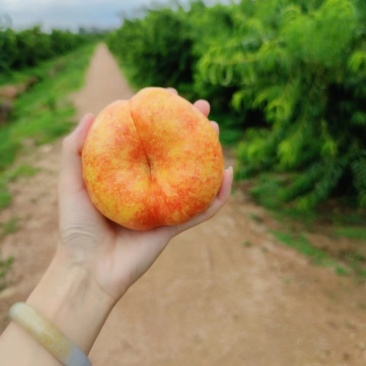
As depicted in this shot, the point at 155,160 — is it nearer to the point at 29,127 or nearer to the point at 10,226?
the point at 10,226

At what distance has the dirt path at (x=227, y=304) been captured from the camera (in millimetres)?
2893

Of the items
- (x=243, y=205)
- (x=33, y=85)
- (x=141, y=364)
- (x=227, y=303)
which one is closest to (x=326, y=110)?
(x=243, y=205)

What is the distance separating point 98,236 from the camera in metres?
1.84

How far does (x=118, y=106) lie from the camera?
1.68 meters

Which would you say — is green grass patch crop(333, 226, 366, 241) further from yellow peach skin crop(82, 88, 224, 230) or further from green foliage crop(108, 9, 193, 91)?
green foliage crop(108, 9, 193, 91)

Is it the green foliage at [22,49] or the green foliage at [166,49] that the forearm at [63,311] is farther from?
the green foliage at [22,49]

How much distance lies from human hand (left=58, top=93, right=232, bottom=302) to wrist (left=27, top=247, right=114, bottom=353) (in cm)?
3

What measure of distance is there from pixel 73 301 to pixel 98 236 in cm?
30

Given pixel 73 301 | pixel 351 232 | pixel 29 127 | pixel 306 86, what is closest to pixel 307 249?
pixel 351 232

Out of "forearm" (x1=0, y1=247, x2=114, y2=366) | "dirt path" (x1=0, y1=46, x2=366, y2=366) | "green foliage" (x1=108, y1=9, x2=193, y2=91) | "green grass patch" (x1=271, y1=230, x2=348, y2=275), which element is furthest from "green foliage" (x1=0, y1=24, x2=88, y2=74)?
"forearm" (x1=0, y1=247, x2=114, y2=366)

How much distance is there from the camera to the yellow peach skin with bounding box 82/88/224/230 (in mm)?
1590

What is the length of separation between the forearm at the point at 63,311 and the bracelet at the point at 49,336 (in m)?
0.02

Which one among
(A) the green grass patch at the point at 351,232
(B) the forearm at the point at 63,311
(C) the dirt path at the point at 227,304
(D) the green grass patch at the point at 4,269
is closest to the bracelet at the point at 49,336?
(B) the forearm at the point at 63,311

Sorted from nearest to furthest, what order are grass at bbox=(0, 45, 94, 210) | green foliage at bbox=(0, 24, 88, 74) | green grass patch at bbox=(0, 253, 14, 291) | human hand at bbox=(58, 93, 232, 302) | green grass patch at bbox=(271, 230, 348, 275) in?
human hand at bbox=(58, 93, 232, 302)
green grass patch at bbox=(271, 230, 348, 275)
green grass patch at bbox=(0, 253, 14, 291)
grass at bbox=(0, 45, 94, 210)
green foliage at bbox=(0, 24, 88, 74)
